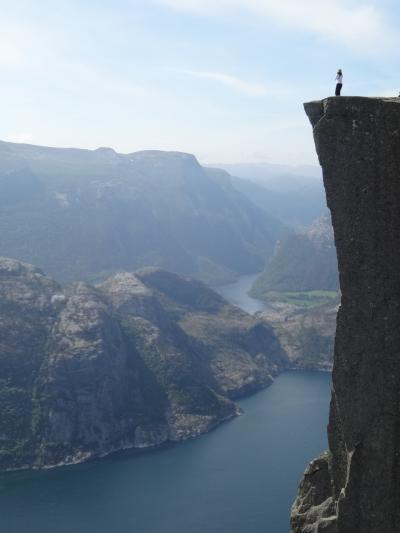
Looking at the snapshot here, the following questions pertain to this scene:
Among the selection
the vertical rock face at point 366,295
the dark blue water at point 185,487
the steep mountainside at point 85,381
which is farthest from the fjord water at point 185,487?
the vertical rock face at point 366,295

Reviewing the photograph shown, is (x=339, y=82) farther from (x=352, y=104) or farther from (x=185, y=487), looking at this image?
(x=185, y=487)

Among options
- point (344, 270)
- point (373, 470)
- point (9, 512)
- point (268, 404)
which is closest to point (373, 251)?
point (344, 270)

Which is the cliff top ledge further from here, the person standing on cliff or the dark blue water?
the dark blue water

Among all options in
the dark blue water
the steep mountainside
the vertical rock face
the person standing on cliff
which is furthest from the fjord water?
the person standing on cliff

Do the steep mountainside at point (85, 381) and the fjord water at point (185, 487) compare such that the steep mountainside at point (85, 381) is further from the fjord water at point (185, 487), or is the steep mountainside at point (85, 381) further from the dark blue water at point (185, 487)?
the dark blue water at point (185, 487)

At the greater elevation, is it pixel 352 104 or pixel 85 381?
pixel 352 104

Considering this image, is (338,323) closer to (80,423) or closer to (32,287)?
(80,423)

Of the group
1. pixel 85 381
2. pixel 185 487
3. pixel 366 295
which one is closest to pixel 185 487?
pixel 185 487
